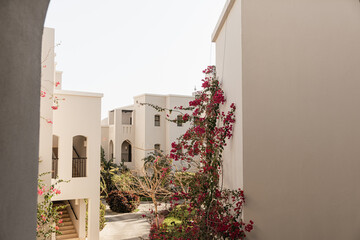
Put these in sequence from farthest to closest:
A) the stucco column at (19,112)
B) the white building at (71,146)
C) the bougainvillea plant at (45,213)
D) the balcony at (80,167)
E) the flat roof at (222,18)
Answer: the balcony at (80,167), the white building at (71,146), the bougainvillea plant at (45,213), the flat roof at (222,18), the stucco column at (19,112)

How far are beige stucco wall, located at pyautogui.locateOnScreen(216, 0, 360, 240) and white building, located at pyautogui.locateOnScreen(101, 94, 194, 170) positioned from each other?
17.1m

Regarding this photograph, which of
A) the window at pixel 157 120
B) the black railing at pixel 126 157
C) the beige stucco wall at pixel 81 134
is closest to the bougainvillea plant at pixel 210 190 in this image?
the beige stucco wall at pixel 81 134

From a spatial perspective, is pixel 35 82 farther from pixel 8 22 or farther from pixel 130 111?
pixel 130 111

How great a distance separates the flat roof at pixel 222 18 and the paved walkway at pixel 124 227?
7.14m

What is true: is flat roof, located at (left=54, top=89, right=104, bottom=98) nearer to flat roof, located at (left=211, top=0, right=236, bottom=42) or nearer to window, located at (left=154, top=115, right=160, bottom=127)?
flat roof, located at (left=211, top=0, right=236, bottom=42)

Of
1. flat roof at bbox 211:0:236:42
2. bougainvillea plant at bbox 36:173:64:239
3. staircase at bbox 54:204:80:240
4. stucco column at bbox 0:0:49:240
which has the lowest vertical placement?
staircase at bbox 54:204:80:240

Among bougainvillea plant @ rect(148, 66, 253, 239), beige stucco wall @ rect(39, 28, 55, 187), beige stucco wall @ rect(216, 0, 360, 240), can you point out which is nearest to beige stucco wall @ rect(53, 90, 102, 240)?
beige stucco wall @ rect(39, 28, 55, 187)

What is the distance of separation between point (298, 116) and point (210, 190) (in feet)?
4.58

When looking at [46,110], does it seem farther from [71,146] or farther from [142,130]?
[142,130]

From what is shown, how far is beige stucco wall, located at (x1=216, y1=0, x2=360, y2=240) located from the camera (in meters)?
3.40

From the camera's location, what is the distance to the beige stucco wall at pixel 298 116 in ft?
11.2

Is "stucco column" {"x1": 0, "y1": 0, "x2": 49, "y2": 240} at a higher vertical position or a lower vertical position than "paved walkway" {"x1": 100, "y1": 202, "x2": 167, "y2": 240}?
higher

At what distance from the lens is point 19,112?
138 centimetres

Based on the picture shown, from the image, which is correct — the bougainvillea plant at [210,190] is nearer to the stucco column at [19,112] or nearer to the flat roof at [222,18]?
the flat roof at [222,18]
